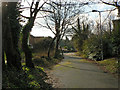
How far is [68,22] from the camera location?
22.1m

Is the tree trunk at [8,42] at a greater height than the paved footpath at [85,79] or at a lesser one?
greater

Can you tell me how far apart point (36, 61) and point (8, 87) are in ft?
28.5

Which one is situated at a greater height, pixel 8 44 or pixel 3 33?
pixel 3 33

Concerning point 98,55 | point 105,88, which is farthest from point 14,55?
point 98,55

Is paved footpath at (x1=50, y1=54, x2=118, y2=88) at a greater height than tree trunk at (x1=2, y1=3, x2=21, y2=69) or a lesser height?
lesser

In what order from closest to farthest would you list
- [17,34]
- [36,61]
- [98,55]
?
[17,34] < [36,61] < [98,55]

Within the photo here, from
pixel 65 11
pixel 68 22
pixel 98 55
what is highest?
pixel 65 11

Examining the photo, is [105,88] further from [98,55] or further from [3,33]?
[98,55]

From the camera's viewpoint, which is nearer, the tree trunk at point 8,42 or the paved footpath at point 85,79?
the paved footpath at point 85,79

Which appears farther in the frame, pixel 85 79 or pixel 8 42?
pixel 85 79

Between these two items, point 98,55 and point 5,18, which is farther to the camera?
point 98,55

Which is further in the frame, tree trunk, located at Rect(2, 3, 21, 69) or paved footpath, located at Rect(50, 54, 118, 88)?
tree trunk, located at Rect(2, 3, 21, 69)

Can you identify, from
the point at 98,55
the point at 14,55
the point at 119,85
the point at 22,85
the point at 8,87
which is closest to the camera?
the point at 8,87

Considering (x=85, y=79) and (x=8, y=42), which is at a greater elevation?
(x=8, y=42)
